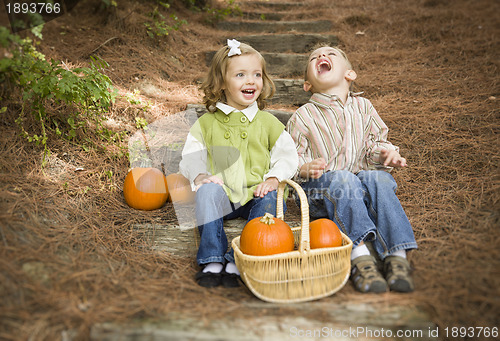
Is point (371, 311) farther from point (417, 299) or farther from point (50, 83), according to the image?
point (50, 83)

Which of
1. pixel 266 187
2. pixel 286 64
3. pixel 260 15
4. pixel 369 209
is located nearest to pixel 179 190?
pixel 266 187

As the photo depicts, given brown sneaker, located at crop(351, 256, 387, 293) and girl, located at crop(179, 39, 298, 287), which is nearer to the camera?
brown sneaker, located at crop(351, 256, 387, 293)

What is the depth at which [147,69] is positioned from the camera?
12.1 feet

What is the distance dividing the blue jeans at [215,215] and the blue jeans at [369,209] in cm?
39

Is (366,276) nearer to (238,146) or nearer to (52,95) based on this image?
(238,146)

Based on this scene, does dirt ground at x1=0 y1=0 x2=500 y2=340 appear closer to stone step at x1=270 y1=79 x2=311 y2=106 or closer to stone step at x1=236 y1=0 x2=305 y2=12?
stone step at x1=270 y1=79 x2=311 y2=106

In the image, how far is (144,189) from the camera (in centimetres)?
242

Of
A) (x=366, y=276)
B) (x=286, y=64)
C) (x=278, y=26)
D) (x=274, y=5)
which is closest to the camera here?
(x=366, y=276)

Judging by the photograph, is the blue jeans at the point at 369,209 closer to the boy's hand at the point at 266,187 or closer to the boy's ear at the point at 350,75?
the boy's hand at the point at 266,187

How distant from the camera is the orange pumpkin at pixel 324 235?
1.79 metres

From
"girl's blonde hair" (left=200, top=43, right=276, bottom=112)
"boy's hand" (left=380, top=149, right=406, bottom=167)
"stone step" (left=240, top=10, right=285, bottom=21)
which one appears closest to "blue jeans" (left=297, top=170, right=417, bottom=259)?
"boy's hand" (left=380, top=149, right=406, bottom=167)

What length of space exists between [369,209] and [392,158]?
366 millimetres

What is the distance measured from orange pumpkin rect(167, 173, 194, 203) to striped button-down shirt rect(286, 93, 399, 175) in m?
0.88

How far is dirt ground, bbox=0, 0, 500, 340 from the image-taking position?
4.87 feet
